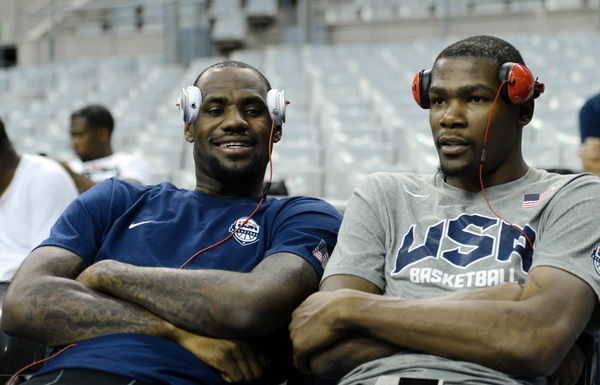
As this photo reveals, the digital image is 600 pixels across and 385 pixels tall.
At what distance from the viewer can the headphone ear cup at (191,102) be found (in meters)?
2.21

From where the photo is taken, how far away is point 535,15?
43.8 ft

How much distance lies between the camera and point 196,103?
2213mm

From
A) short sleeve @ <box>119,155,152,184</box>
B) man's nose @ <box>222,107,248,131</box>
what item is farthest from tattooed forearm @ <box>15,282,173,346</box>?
short sleeve @ <box>119,155,152,184</box>

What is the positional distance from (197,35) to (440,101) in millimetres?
11205

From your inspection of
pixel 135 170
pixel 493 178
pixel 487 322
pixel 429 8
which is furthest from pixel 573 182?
pixel 429 8

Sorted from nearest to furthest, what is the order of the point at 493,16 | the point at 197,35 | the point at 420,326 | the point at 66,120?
the point at 420,326, the point at 66,120, the point at 197,35, the point at 493,16

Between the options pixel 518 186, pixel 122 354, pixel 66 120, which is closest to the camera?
pixel 122 354

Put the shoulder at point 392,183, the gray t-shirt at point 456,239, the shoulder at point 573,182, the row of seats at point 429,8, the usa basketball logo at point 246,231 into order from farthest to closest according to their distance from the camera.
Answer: the row of seats at point 429,8 < the usa basketball logo at point 246,231 < the shoulder at point 392,183 < the shoulder at point 573,182 < the gray t-shirt at point 456,239

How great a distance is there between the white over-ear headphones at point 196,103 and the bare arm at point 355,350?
743 mm

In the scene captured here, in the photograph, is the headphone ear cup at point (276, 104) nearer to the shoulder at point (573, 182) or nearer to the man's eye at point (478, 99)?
the man's eye at point (478, 99)

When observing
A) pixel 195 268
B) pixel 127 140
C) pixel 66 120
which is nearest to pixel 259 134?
pixel 195 268

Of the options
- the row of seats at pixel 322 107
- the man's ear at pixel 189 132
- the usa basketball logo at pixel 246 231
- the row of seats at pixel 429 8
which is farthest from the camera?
the row of seats at pixel 429 8

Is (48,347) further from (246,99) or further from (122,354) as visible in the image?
(246,99)

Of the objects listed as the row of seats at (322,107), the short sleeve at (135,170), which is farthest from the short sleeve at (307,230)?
the short sleeve at (135,170)
